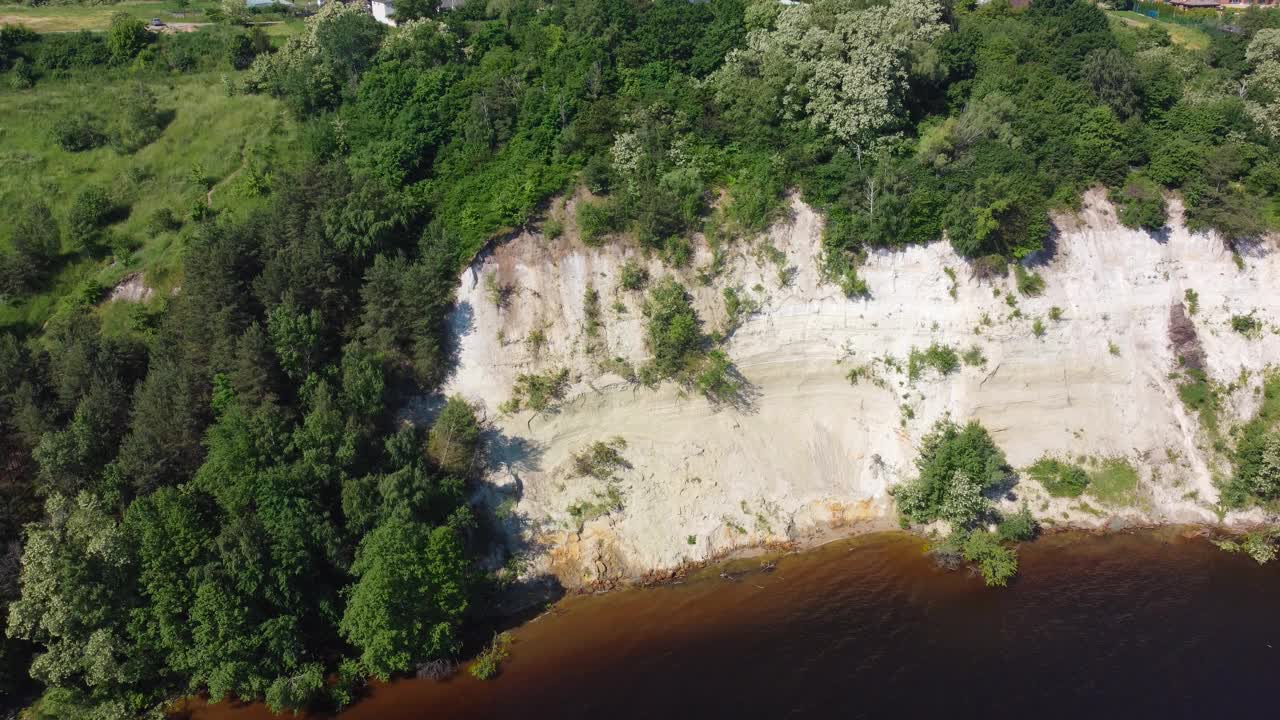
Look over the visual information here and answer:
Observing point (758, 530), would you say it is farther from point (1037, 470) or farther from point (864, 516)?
point (1037, 470)

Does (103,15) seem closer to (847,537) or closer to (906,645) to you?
(847,537)

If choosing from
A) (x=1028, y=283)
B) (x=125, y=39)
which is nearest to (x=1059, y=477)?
(x=1028, y=283)

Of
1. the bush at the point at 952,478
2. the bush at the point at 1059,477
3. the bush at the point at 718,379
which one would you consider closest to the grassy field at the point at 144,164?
the bush at the point at 718,379

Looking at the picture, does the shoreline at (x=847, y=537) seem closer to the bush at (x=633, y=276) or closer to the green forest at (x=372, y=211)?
the green forest at (x=372, y=211)

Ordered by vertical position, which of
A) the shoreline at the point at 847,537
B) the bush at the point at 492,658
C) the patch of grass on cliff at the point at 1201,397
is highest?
the patch of grass on cliff at the point at 1201,397

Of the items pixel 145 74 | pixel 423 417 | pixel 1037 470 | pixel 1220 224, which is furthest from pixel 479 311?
pixel 1220 224
